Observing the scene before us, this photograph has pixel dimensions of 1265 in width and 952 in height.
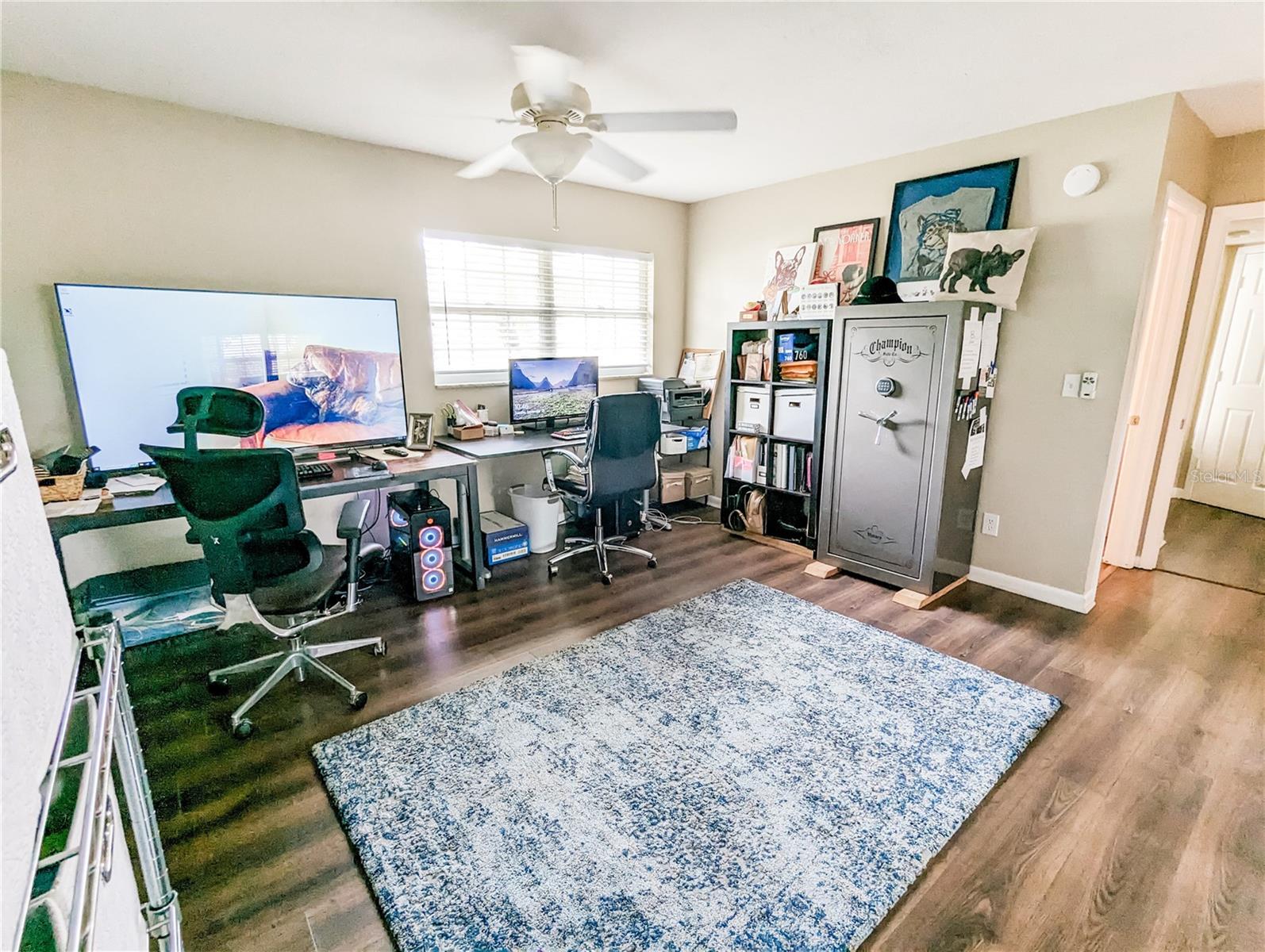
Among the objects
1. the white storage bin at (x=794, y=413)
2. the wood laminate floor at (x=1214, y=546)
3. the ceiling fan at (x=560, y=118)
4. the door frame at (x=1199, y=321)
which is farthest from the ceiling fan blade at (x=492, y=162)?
the wood laminate floor at (x=1214, y=546)

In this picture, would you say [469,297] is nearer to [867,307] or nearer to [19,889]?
[867,307]

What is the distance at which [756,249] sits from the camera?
4277mm

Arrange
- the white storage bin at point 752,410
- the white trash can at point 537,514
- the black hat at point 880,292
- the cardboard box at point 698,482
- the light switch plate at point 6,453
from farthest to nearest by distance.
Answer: the cardboard box at point 698,482 < the white storage bin at point 752,410 < the white trash can at point 537,514 < the black hat at point 880,292 < the light switch plate at point 6,453

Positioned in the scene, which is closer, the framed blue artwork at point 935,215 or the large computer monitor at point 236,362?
the large computer monitor at point 236,362

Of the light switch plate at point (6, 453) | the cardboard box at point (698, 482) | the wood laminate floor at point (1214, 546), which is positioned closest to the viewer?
the light switch plate at point (6, 453)

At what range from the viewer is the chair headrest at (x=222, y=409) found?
2.36m

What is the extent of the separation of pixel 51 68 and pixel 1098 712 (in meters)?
4.78

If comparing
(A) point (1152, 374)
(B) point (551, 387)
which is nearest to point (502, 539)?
(B) point (551, 387)

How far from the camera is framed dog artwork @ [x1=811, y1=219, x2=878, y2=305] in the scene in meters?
3.60

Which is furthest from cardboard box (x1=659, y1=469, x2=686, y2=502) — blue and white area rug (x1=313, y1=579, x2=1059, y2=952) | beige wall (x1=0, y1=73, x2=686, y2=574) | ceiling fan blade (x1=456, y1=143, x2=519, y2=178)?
ceiling fan blade (x1=456, y1=143, x2=519, y2=178)

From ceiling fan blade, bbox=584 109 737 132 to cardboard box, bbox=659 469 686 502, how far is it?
2.63m

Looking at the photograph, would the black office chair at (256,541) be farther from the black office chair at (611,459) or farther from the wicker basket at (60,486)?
the black office chair at (611,459)

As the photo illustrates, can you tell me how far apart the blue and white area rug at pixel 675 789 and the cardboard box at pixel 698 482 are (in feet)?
6.82

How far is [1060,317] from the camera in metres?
2.91
